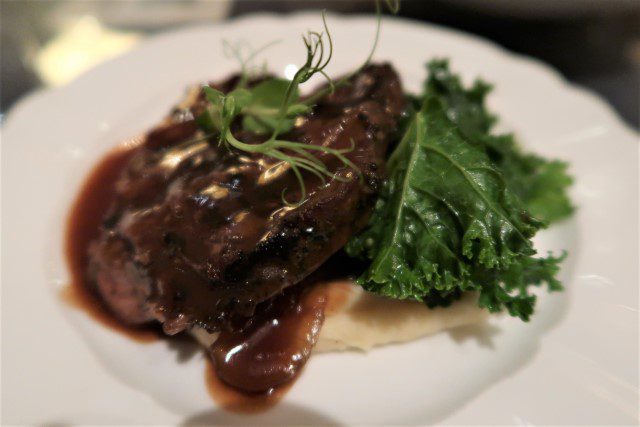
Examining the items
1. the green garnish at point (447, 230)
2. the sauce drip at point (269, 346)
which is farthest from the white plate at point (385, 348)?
the green garnish at point (447, 230)

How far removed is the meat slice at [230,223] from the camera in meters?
2.60

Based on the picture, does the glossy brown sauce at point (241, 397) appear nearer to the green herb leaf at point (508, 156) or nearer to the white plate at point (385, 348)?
the white plate at point (385, 348)

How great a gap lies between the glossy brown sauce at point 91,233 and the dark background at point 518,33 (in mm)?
1812

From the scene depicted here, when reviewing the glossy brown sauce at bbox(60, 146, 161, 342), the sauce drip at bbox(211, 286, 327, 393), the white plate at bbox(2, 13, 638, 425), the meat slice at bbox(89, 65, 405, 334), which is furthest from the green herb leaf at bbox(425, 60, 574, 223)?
the glossy brown sauce at bbox(60, 146, 161, 342)

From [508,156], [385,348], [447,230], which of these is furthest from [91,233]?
[508,156]

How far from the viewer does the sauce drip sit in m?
2.79

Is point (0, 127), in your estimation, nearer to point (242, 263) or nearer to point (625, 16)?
point (242, 263)

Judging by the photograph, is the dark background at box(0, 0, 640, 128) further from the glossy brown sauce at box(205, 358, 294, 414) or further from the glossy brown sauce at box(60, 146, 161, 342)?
the glossy brown sauce at box(205, 358, 294, 414)

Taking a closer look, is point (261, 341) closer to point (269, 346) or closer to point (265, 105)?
point (269, 346)

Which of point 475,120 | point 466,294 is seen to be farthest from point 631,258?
point 475,120

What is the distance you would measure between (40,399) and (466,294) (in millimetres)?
2545

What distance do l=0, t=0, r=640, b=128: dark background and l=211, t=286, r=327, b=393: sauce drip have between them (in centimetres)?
388

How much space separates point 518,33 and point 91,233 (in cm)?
523

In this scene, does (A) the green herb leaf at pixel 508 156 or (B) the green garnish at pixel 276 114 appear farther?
(A) the green herb leaf at pixel 508 156
